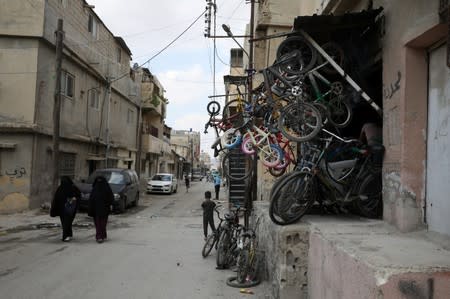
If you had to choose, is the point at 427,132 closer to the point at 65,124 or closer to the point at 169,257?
the point at 169,257

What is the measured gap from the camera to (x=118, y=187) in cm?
2008

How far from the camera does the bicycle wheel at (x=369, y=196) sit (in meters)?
6.33

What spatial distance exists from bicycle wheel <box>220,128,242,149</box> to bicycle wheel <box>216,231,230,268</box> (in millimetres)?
2029

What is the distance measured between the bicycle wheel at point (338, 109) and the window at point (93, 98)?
1992 cm

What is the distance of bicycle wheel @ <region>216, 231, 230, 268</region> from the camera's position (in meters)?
8.77

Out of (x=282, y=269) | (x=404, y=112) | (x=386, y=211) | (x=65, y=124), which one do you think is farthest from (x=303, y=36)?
(x=65, y=124)

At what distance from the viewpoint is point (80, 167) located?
23812 mm

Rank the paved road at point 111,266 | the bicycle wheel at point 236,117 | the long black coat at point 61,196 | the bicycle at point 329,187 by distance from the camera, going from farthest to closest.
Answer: the long black coat at point 61,196, the bicycle wheel at point 236,117, the paved road at point 111,266, the bicycle at point 329,187

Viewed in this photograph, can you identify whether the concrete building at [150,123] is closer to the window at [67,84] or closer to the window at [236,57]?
the window at [236,57]

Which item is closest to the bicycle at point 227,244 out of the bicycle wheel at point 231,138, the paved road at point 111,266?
the paved road at point 111,266

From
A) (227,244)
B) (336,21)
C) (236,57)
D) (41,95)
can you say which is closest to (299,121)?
(336,21)

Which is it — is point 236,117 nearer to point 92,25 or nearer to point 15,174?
point 15,174

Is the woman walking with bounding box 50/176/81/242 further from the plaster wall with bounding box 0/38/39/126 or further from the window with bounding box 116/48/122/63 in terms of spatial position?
the window with bounding box 116/48/122/63

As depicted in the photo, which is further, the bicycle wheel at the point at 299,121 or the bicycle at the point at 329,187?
the bicycle wheel at the point at 299,121
